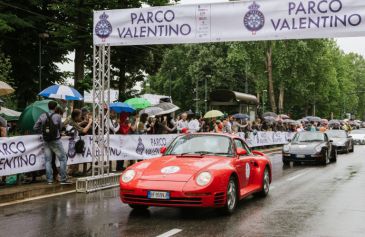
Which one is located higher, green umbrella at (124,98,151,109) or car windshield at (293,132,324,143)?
green umbrella at (124,98,151,109)

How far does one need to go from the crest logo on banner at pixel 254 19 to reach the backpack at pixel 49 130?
516cm

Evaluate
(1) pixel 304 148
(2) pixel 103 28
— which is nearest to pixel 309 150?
(1) pixel 304 148

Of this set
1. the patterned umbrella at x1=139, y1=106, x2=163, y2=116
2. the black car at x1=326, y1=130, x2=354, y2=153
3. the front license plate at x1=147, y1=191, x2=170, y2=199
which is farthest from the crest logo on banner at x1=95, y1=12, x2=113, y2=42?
the black car at x1=326, y1=130, x2=354, y2=153

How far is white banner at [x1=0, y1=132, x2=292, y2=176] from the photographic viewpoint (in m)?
11.2

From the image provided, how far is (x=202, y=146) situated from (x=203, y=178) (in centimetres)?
150

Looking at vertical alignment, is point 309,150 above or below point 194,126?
below

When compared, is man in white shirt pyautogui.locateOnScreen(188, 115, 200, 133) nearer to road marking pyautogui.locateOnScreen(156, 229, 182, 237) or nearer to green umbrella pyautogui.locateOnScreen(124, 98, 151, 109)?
green umbrella pyautogui.locateOnScreen(124, 98, 151, 109)

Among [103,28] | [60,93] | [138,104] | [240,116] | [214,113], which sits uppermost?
[103,28]

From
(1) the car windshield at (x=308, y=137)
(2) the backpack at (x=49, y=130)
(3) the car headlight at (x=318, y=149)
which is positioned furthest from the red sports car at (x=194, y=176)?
(1) the car windshield at (x=308, y=137)

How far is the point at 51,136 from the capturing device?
462 inches

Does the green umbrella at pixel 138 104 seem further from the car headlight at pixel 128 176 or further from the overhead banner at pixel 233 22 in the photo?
the car headlight at pixel 128 176

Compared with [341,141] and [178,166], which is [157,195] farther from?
[341,141]

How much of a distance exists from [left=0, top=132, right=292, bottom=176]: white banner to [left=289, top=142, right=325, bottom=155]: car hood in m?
4.99

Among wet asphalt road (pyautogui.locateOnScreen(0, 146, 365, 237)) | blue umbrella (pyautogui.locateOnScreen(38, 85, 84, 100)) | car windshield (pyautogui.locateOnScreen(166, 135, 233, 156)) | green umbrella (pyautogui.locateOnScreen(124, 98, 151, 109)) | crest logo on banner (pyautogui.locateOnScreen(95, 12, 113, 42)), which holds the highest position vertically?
crest logo on banner (pyautogui.locateOnScreen(95, 12, 113, 42))
